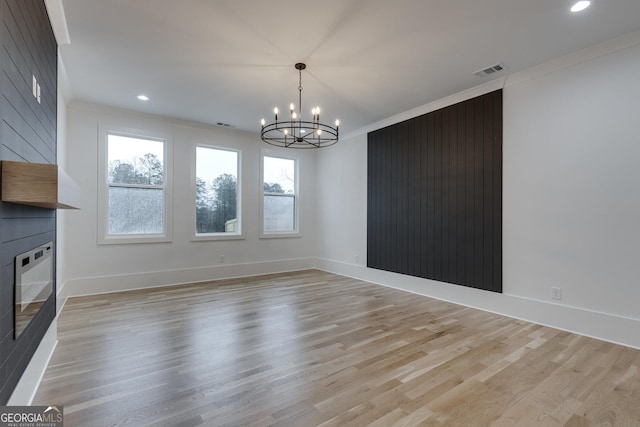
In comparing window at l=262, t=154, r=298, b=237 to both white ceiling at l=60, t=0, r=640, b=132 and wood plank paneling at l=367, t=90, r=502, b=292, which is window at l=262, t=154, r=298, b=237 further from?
white ceiling at l=60, t=0, r=640, b=132

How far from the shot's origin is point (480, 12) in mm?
2471

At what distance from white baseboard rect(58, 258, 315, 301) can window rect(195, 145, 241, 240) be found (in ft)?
2.09

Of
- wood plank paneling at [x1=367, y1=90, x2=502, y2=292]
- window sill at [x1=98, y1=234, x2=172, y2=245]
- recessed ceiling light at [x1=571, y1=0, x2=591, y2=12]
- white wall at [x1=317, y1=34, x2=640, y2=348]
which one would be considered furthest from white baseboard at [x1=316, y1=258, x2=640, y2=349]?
window sill at [x1=98, y1=234, x2=172, y2=245]

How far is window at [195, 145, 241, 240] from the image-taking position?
5.51 metres

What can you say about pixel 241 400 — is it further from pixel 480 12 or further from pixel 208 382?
pixel 480 12

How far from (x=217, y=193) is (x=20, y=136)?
13.1 ft

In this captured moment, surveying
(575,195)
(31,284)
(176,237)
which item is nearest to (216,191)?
(176,237)

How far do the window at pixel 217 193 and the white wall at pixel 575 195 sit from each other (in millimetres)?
4045

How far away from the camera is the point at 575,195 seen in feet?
10.2

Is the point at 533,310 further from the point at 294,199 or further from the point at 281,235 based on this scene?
the point at 294,199

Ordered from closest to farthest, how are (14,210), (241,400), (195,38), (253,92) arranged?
(14,210)
(241,400)
(195,38)
(253,92)

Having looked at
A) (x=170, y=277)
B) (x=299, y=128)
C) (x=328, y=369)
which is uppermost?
(x=299, y=128)

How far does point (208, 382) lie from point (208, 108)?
3859 millimetres

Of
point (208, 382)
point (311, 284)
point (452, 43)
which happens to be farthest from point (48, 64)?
point (311, 284)
